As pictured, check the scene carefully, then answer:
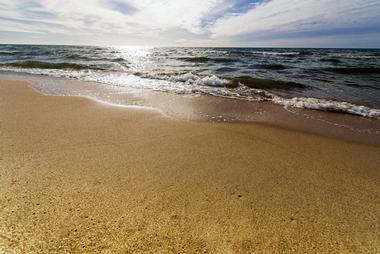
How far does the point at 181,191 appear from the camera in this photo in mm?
2432

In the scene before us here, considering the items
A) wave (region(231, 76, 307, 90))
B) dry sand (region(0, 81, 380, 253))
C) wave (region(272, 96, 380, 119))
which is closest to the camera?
dry sand (region(0, 81, 380, 253))

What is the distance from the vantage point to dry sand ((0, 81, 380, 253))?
6.03 feet

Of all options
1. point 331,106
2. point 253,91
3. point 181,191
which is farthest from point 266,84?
point 181,191

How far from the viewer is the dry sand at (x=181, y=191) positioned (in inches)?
72.4

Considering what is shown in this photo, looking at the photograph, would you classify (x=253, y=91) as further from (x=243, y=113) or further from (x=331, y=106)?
(x=243, y=113)

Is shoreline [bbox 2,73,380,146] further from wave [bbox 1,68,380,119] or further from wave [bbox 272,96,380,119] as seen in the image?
wave [bbox 1,68,380,119]


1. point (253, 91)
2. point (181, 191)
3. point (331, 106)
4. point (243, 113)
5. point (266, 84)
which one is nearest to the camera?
point (181, 191)

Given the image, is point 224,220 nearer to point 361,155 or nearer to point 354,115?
point 361,155

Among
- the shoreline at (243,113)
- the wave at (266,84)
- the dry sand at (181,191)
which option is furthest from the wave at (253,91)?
the dry sand at (181,191)

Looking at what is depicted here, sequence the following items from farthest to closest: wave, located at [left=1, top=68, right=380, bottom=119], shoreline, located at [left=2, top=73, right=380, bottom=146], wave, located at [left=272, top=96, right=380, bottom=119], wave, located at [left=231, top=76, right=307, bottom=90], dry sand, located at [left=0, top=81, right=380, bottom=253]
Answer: wave, located at [left=231, top=76, right=307, bottom=90] → wave, located at [left=1, top=68, right=380, bottom=119] → wave, located at [left=272, top=96, right=380, bottom=119] → shoreline, located at [left=2, top=73, right=380, bottom=146] → dry sand, located at [left=0, top=81, right=380, bottom=253]

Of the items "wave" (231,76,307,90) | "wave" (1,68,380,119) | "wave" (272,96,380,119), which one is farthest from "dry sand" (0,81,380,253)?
"wave" (231,76,307,90)

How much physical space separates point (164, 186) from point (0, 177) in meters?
1.74

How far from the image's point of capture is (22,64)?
15.7 metres

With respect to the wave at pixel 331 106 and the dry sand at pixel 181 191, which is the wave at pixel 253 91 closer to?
the wave at pixel 331 106
